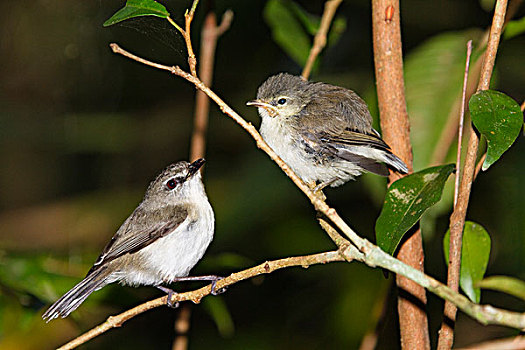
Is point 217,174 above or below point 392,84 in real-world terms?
above

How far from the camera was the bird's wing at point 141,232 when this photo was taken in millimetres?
3478

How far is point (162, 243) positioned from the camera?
350 cm

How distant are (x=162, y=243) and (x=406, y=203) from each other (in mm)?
1787

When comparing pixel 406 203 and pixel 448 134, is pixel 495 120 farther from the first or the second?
pixel 448 134

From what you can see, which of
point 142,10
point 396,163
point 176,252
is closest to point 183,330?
point 176,252

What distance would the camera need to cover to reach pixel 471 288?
2336 mm

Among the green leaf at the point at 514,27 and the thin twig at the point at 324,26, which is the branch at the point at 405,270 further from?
the green leaf at the point at 514,27

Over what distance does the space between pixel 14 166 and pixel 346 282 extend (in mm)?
4669

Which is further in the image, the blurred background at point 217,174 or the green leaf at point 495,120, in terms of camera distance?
the blurred background at point 217,174

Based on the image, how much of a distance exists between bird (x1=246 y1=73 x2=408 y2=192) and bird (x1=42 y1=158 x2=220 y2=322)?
50cm

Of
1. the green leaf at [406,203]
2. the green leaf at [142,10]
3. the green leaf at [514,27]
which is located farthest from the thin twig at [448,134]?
the green leaf at [142,10]

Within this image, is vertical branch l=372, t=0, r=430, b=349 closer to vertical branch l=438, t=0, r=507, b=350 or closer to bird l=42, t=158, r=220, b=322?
vertical branch l=438, t=0, r=507, b=350

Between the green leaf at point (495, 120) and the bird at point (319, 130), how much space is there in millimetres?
762

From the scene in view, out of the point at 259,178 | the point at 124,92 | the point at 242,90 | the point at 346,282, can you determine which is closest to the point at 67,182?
the point at 124,92
